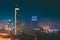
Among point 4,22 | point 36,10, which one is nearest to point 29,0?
point 36,10

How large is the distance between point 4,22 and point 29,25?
32cm

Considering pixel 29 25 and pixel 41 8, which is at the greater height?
pixel 41 8

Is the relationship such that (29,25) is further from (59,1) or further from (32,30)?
(59,1)

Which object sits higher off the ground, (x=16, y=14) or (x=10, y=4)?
(x=10, y=4)

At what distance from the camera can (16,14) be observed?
72.0 inches

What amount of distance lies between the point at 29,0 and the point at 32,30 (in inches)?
15.6

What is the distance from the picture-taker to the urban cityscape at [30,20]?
1823mm

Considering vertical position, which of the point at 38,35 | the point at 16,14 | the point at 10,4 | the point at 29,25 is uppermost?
the point at 10,4

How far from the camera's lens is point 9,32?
184cm

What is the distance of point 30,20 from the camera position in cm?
183

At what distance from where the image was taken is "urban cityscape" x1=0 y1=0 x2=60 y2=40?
5.98 feet

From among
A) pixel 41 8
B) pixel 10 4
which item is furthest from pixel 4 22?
pixel 41 8

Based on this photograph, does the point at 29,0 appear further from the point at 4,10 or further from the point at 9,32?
the point at 9,32

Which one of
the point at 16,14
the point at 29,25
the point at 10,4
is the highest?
the point at 10,4
